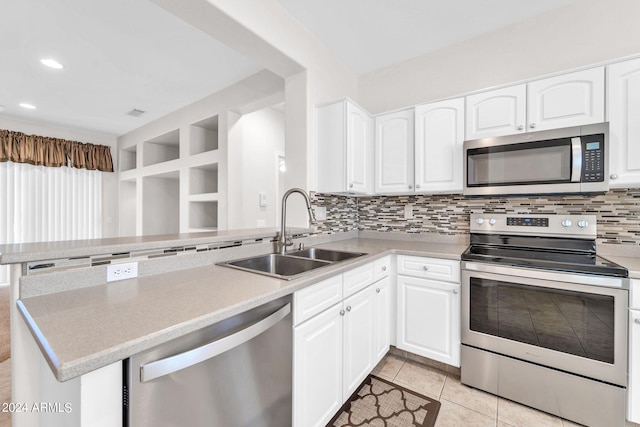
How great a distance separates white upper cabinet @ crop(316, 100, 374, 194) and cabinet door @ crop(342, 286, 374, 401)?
874 millimetres

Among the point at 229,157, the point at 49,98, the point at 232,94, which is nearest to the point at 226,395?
the point at 229,157

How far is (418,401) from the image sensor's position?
1663mm

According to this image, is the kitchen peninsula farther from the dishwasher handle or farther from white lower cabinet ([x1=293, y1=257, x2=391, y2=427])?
white lower cabinet ([x1=293, y1=257, x2=391, y2=427])

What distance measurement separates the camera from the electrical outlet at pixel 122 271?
43.0 inches

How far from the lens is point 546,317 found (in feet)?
5.06

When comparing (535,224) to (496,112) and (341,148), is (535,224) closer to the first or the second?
(496,112)

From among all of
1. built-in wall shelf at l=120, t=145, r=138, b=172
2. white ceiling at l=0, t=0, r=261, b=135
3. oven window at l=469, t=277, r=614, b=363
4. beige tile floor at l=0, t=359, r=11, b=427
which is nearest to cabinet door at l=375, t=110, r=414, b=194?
oven window at l=469, t=277, r=614, b=363

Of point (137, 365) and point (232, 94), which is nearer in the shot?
point (137, 365)

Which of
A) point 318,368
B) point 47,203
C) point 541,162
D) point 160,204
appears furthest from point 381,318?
point 47,203

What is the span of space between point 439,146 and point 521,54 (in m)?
0.95

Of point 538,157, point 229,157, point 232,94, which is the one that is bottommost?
point 538,157

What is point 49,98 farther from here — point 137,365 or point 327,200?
point 137,365

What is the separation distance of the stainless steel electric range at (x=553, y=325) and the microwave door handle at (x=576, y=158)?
1.29ft

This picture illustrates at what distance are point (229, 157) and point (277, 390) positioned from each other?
2.53m
